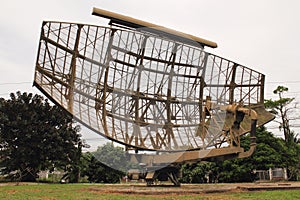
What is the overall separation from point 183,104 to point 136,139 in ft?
14.2

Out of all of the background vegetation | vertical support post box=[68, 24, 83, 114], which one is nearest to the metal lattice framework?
vertical support post box=[68, 24, 83, 114]

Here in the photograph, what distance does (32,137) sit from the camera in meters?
31.7

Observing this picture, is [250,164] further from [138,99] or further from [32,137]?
[32,137]

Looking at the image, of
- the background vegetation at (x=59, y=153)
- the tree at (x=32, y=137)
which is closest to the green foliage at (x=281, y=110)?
the background vegetation at (x=59, y=153)

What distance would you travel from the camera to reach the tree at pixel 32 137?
31.3 meters

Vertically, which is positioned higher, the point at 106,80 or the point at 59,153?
the point at 106,80

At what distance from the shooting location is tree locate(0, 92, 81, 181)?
31.3 m

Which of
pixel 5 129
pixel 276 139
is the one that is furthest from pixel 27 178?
pixel 276 139

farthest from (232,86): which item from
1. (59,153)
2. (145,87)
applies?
(59,153)

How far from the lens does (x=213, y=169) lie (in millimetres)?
37094

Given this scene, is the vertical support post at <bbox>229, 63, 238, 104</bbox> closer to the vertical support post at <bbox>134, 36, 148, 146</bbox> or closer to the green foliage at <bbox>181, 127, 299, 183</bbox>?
the vertical support post at <bbox>134, 36, 148, 146</bbox>

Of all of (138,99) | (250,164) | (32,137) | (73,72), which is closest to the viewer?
(73,72)

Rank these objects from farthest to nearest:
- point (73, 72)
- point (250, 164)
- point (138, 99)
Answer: point (250, 164), point (138, 99), point (73, 72)

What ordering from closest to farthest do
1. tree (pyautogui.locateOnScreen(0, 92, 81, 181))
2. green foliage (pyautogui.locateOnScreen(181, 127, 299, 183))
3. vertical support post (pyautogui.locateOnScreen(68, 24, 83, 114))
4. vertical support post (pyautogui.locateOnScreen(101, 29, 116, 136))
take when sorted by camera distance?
vertical support post (pyautogui.locateOnScreen(68, 24, 83, 114)) < vertical support post (pyautogui.locateOnScreen(101, 29, 116, 136)) < tree (pyautogui.locateOnScreen(0, 92, 81, 181)) < green foliage (pyautogui.locateOnScreen(181, 127, 299, 183))
